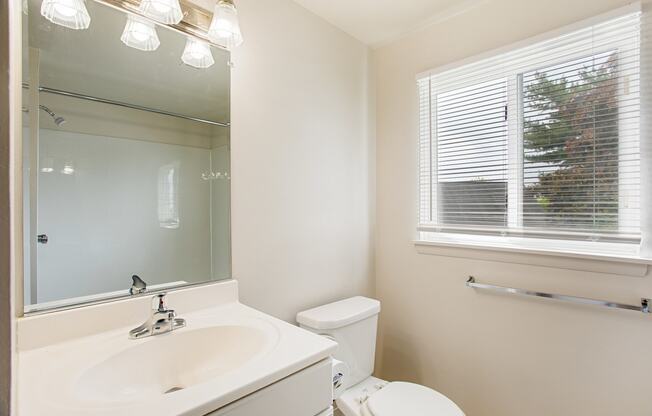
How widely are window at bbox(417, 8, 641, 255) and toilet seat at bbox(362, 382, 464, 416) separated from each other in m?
0.79

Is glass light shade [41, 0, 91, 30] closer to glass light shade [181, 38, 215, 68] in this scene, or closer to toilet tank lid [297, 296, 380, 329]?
glass light shade [181, 38, 215, 68]

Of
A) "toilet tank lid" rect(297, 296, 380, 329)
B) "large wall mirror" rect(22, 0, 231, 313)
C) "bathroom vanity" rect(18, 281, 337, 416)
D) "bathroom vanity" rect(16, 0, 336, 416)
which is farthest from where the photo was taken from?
"toilet tank lid" rect(297, 296, 380, 329)

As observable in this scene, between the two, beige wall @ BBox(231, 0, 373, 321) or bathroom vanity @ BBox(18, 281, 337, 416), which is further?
beige wall @ BBox(231, 0, 373, 321)

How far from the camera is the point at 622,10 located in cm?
121

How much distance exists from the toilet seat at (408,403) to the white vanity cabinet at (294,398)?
0.49 m

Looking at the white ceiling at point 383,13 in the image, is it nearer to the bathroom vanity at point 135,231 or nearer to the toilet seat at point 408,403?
the bathroom vanity at point 135,231

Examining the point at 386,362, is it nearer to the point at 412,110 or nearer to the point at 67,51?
the point at 412,110

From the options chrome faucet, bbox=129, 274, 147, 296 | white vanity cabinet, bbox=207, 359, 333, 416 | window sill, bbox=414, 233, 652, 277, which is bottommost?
white vanity cabinet, bbox=207, 359, 333, 416

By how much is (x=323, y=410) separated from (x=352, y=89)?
163 centimetres

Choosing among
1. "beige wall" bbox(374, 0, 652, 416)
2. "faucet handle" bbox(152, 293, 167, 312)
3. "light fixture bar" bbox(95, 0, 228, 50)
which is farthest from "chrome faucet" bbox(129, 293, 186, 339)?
"beige wall" bbox(374, 0, 652, 416)

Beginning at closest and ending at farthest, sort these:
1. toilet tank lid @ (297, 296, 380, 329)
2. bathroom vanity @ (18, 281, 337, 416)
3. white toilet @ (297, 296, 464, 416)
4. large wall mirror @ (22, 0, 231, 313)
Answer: bathroom vanity @ (18, 281, 337, 416)
large wall mirror @ (22, 0, 231, 313)
white toilet @ (297, 296, 464, 416)
toilet tank lid @ (297, 296, 380, 329)

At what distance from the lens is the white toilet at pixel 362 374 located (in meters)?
1.28

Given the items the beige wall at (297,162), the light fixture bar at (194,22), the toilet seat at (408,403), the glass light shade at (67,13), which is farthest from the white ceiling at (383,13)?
the toilet seat at (408,403)

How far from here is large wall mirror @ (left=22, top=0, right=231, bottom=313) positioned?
93cm
